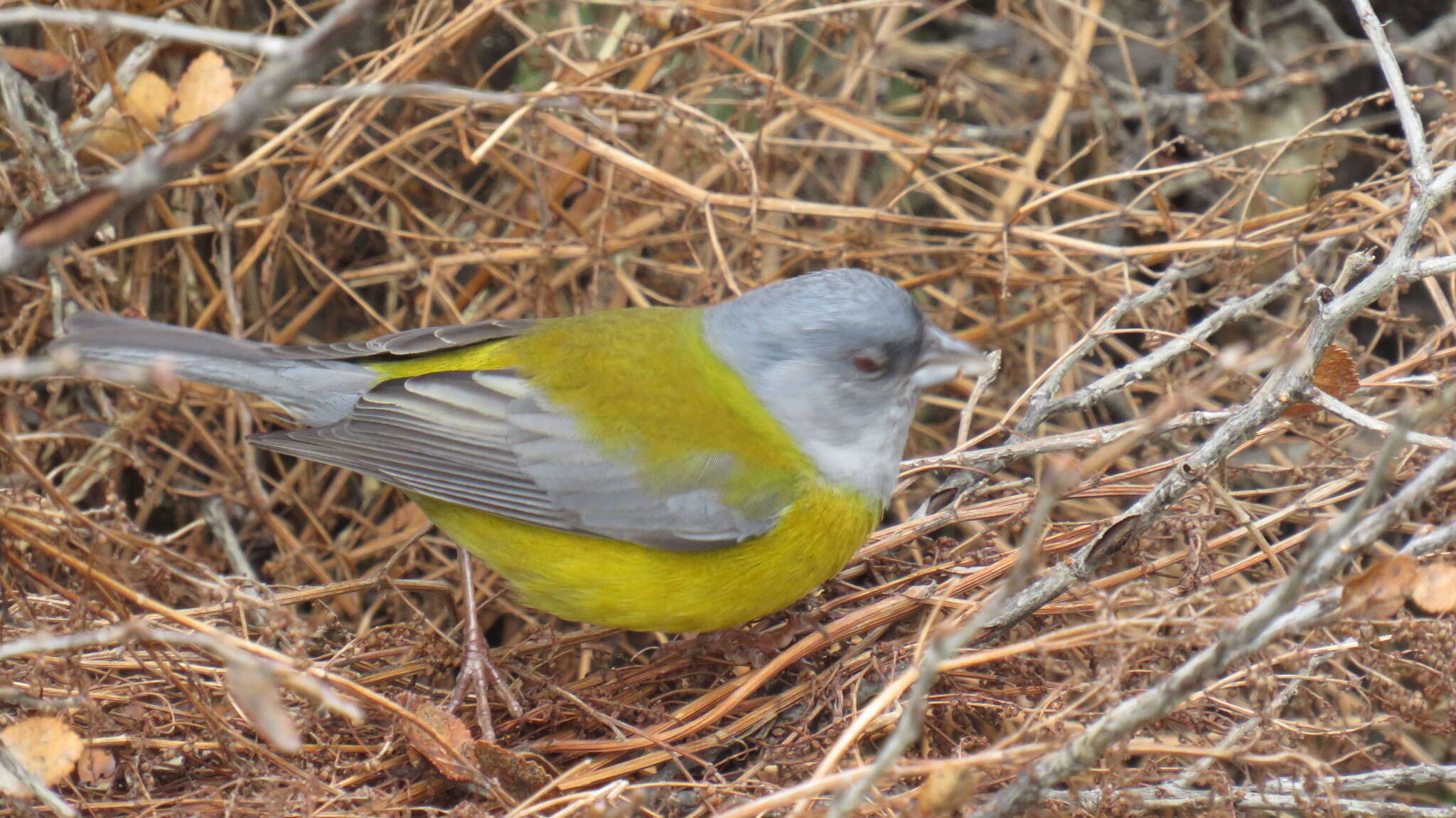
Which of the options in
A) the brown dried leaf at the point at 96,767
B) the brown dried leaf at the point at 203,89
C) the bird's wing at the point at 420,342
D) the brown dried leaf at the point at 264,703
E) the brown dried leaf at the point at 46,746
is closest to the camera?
the brown dried leaf at the point at 264,703

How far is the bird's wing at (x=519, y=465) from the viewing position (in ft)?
9.36

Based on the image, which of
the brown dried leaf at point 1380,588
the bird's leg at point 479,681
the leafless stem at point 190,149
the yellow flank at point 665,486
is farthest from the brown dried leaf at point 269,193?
the brown dried leaf at point 1380,588

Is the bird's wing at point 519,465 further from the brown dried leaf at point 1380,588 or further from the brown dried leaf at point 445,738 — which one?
Result: the brown dried leaf at point 1380,588

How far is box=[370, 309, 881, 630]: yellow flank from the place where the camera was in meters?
2.85

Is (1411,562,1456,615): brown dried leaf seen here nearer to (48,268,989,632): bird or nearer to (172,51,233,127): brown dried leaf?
(48,268,989,632): bird

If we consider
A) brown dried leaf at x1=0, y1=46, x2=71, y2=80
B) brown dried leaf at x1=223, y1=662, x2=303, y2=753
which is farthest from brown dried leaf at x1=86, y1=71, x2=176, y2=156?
brown dried leaf at x1=223, y1=662, x2=303, y2=753

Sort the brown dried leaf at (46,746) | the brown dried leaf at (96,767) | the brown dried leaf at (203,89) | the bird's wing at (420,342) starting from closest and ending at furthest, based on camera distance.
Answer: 1. the brown dried leaf at (46,746)
2. the brown dried leaf at (96,767)
3. the bird's wing at (420,342)
4. the brown dried leaf at (203,89)

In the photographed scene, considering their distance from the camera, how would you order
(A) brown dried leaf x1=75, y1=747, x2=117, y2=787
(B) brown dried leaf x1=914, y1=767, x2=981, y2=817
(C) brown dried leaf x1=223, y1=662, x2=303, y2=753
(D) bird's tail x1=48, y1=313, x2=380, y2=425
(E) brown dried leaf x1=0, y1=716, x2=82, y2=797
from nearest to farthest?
(C) brown dried leaf x1=223, y1=662, x2=303, y2=753, (B) brown dried leaf x1=914, y1=767, x2=981, y2=817, (E) brown dried leaf x1=0, y1=716, x2=82, y2=797, (A) brown dried leaf x1=75, y1=747, x2=117, y2=787, (D) bird's tail x1=48, y1=313, x2=380, y2=425

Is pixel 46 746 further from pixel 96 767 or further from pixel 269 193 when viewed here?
pixel 269 193

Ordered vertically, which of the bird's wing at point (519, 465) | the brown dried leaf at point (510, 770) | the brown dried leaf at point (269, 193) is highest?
the brown dried leaf at point (269, 193)

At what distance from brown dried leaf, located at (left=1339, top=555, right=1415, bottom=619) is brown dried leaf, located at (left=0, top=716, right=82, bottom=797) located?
2.08 m

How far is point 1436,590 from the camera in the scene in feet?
6.69

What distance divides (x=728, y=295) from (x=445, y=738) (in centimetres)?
192

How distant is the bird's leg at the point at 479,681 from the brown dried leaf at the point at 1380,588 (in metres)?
1.81
